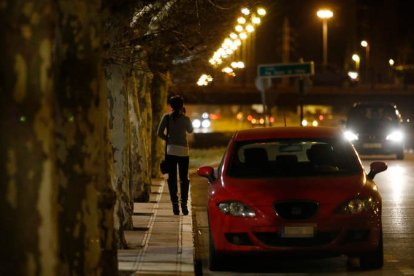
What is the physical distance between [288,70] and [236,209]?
2897 cm

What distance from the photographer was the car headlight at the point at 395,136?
32803 mm

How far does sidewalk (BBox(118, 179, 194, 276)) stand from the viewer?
36.4 feet

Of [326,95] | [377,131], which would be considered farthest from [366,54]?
[377,131]

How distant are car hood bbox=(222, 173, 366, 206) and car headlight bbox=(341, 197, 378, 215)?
65 millimetres

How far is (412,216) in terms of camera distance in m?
17.1

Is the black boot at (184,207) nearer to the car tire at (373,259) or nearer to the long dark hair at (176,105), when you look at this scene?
the long dark hair at (176,105)

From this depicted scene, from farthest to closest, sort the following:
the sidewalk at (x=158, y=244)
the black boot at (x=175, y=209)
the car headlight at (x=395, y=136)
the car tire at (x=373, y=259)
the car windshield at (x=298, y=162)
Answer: the car headlight at (x=395, y=136), the black boot at (x=175, y=209), the car windshield at (x=298, y=162), the car tire at (x=373, y=259), the sidewalk at (x=158, y=244)

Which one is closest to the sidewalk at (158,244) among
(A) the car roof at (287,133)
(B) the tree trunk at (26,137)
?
(A) the car roof at (287,133)

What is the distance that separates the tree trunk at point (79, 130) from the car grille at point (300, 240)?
3.43 meters

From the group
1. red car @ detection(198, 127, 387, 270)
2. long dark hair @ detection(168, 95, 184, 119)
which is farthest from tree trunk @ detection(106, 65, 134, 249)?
red car @ detection(198, 127, 387, 270)

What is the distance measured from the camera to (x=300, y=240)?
11188mm

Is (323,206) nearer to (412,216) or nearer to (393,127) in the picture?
(412,216)

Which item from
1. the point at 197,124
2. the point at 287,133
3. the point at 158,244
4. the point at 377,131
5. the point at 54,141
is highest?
the point at 54,141

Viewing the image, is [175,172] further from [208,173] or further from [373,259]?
[373,259]
